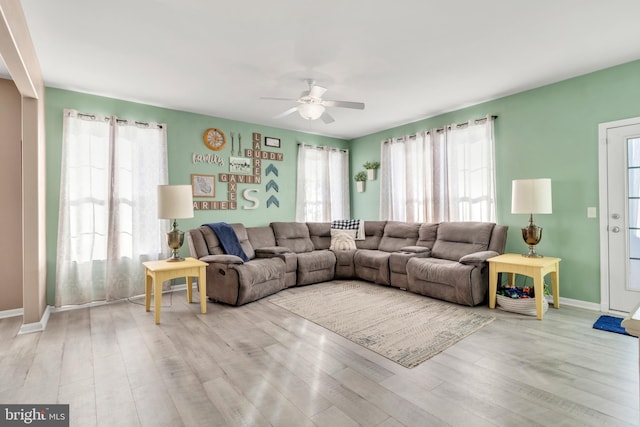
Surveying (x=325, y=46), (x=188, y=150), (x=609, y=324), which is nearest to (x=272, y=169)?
(x=188, y=150)

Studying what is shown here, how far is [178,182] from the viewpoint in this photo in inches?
179

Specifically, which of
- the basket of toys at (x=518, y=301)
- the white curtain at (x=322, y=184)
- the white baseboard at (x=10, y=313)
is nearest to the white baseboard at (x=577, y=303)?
the basket of toys at (x=518, y=301)

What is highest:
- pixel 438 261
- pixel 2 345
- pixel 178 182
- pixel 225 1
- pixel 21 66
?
pixel 225 1

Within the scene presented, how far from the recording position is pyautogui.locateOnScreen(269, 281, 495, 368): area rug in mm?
2621

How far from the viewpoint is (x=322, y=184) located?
6.16m

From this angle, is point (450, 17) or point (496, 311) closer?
point (450, 17)

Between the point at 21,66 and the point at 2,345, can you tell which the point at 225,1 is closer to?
the point at 21,66

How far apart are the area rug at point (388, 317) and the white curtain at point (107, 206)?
1.95 meters

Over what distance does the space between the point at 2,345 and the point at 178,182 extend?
2.52 metres

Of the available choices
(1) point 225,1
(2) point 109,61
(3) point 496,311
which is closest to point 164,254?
(2) point 109,61

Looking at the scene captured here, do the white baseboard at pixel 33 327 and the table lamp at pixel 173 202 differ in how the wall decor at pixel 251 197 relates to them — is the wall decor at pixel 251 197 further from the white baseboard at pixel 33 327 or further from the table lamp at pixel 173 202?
the white baseboard at pixel 33 327

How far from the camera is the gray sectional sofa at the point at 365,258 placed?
3.69 metres

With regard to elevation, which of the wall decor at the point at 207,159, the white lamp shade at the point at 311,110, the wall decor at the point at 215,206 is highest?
the white lamp shade at the point at 311,110

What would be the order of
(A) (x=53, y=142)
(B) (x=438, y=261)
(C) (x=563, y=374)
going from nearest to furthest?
(C) (x=563, y=374)
(A) (x=53, y=142)
(B) (x=438, y=261)
